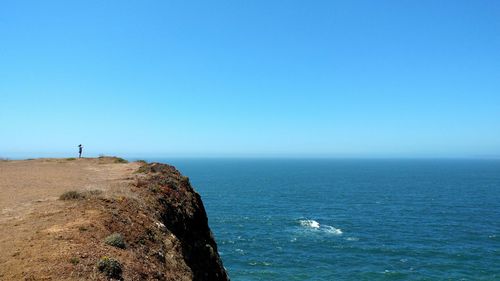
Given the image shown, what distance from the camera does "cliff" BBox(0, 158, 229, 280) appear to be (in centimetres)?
1410

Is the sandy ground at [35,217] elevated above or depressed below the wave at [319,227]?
above

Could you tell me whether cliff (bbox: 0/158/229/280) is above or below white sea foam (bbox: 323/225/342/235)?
above

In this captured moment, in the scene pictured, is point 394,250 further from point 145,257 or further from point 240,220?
point 145,257

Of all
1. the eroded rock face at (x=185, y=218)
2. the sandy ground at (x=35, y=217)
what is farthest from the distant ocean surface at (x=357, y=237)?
the sandy ground at (x=35, y=217)

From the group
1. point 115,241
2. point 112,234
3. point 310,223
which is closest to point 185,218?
point 112,234

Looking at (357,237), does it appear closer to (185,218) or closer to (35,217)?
(185,218)

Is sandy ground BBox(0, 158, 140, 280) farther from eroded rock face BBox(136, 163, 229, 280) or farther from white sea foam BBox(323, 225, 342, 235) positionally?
white sea foam BBox(323, 225, 342, 235)

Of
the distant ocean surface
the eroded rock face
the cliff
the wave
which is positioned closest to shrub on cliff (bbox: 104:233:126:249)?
the cliff

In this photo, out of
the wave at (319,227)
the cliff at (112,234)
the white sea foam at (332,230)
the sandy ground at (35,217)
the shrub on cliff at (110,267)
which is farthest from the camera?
the wave at (319,227)

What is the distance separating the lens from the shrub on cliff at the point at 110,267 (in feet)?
45.8

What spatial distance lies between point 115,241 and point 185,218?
11324 millimetres

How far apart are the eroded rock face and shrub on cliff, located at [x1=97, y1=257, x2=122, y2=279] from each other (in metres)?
7.75

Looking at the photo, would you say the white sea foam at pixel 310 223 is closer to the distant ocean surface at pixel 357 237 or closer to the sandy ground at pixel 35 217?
the distant ocean surface at pixel 357 237

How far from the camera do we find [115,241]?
17.1m
